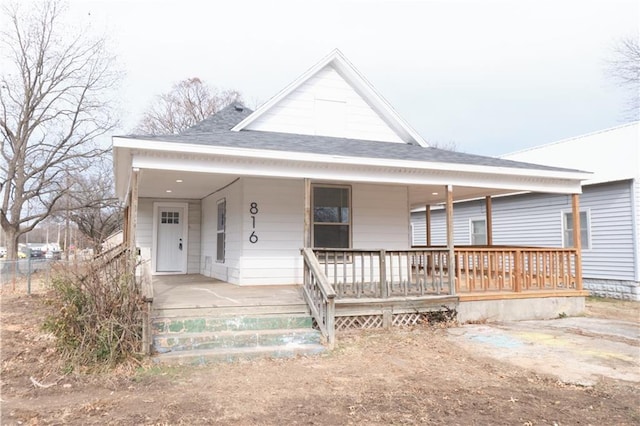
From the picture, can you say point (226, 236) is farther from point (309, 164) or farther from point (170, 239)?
point (309, 164)

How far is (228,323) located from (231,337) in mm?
370

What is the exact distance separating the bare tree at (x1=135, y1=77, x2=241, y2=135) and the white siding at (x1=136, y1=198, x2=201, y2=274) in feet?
78.0

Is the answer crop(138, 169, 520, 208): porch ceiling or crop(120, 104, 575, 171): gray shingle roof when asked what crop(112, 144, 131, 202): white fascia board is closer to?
crop(138, 169, 520, 208): porch ceiling

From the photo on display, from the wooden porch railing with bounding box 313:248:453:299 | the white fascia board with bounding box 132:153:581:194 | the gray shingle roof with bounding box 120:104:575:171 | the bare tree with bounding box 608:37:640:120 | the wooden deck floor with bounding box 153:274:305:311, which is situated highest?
the bare tree with bounding box 608:37:640:120

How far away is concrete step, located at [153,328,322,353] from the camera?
5719 millimetres

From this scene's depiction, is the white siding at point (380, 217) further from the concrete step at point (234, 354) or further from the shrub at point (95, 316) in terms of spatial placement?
the shrub at point (95, 316)

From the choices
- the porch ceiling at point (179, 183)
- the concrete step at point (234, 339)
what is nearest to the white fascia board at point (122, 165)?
the porch ceiling at point (179, 183)

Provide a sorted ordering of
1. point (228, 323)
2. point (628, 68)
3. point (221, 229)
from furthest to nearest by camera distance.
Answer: point (628, 68) → point (221, 229) → point (228, 323)

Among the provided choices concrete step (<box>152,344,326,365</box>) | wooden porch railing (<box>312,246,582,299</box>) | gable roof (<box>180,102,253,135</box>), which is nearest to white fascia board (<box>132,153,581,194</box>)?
wooden porch railing (<box>312,246,582,299</box>)

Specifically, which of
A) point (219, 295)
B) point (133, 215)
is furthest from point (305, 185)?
point (133, 215)

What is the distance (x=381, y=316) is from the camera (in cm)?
763

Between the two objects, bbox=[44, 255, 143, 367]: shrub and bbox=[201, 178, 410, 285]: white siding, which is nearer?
bbox=[44, 255, 143, 367]: shrub

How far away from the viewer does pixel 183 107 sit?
35.7 meters

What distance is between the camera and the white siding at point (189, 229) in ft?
40.7
